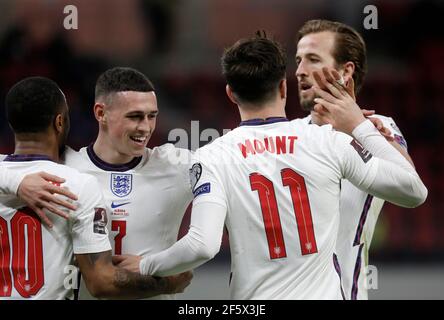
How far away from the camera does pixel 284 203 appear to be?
3961 mm

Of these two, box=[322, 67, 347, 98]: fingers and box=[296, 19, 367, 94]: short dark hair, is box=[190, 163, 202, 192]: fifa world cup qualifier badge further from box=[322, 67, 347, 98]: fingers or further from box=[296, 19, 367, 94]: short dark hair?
box=[296, 19, 367, 94]: short dark hair

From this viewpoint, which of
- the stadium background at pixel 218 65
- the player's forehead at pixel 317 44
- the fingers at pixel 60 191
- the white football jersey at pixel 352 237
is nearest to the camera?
the fingers at pixel 60 191

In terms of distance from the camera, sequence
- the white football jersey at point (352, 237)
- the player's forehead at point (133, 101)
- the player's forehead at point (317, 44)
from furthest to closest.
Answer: the player's forehead at point (317, 44), the white football jersey at point (352, 237), the player's forehead at point (133, 101)

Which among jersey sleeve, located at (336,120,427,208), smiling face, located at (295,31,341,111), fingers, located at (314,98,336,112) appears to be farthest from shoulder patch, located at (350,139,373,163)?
smiling face, located at (295,31,341,111)

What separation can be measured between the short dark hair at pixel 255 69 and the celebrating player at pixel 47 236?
89cm

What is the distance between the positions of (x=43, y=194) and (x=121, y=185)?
0.58 metres

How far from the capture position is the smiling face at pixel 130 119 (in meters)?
4.40

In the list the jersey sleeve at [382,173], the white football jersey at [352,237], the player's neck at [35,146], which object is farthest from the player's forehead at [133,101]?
the white football jersey at [352,237]

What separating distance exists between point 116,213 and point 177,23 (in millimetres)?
9599

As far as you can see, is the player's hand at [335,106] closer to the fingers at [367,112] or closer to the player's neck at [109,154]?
the fingers at [367,112]

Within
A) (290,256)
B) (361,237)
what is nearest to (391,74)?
(361,237)

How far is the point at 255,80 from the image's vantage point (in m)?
4.02

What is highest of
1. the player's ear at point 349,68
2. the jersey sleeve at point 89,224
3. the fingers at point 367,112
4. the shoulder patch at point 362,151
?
the player's ear at point 349,68

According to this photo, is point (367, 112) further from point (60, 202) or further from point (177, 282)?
point (60, 202)
